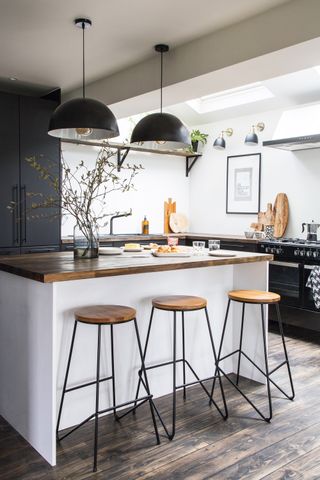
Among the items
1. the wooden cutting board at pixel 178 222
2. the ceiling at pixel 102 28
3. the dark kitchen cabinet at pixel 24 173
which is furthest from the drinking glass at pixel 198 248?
the wooden cutting board at pixel 178 222

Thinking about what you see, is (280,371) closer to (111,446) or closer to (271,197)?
(111,446)

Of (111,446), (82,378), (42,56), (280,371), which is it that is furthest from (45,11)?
(280,371)

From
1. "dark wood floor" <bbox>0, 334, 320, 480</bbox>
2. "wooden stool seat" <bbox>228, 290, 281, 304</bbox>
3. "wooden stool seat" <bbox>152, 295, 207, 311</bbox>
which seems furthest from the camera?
"wooden stool seat" <bbox>228, 290, 281, 304</bbox>

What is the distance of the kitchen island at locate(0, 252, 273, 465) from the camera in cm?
233

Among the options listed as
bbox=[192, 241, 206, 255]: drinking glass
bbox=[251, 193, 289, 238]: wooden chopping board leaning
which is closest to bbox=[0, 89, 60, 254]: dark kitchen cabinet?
bbox=[192, 241, 206, 255]: drinking glass

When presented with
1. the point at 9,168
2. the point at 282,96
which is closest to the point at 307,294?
the point at 282,96

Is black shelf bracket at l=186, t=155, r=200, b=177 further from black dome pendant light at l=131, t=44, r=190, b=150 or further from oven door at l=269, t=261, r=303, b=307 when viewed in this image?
black dome pendant light at l=131, t=44, r=190, b=150

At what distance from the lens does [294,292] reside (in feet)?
15.3

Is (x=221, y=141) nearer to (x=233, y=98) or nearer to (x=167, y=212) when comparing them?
(x=233, y=98)

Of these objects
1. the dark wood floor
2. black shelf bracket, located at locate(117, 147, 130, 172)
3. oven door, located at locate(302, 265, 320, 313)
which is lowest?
the dark wood floor

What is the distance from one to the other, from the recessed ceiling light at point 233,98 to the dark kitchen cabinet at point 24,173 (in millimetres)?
2037

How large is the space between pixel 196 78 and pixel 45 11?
1220 millimetres

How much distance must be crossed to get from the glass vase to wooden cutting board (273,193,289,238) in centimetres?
293

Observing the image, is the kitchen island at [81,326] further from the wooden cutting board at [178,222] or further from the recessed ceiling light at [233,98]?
the wooden cutting board at [178,222]
